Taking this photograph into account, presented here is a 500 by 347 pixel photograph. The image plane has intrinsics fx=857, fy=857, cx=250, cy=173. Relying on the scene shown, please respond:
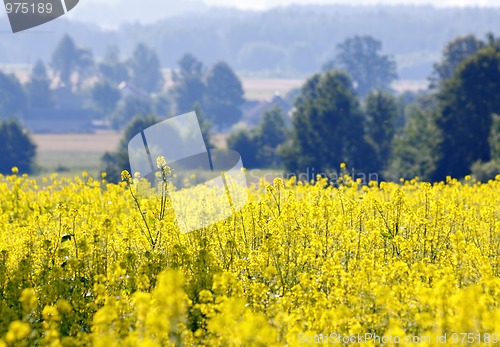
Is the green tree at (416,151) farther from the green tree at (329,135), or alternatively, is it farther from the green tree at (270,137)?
the green tree at (270,137)

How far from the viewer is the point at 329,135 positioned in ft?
195

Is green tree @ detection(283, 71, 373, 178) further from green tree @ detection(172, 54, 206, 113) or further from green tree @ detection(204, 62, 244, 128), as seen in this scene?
green tree @ detection(172, 54, 206, 113)

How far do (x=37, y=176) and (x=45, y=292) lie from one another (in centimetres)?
7283

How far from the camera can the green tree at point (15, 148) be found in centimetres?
8062

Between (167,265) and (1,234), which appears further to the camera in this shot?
(1,234)

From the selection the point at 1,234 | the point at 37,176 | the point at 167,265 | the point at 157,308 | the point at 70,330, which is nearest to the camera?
the point at 157,308

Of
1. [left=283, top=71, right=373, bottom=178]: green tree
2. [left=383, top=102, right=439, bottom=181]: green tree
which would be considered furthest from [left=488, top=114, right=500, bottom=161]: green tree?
[left=283, top=71, right=373, bottom=178]: green tree

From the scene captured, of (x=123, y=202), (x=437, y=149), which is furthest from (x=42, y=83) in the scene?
(x=123, y=202)

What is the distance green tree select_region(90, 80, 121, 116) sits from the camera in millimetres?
160087

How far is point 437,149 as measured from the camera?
46281 mm

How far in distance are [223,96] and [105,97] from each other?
77.7ft

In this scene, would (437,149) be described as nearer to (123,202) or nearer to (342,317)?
(123,202)

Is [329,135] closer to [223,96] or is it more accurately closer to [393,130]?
[393,130]

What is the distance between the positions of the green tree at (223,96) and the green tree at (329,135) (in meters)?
86.5
